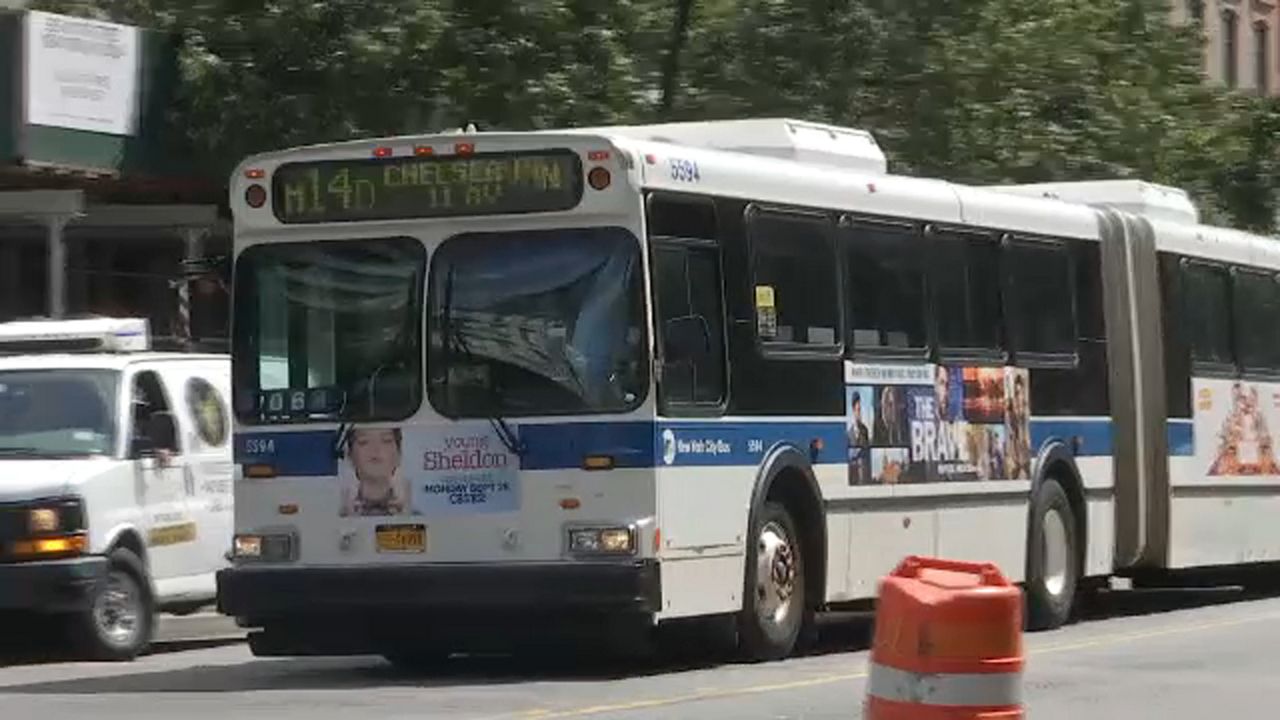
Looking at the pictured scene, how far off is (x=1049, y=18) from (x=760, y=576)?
1710 cm

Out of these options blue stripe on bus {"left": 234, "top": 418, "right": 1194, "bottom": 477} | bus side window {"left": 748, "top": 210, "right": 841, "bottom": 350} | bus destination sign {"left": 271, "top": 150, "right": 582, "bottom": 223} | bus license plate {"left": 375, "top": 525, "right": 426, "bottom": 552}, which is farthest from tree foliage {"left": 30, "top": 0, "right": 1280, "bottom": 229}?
bus license plate {"left": 375, "top": 525, "right": 426, "bottom": 552}

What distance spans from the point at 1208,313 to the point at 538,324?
9485 mm

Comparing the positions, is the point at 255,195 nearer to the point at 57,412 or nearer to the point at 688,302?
the point at 688,302

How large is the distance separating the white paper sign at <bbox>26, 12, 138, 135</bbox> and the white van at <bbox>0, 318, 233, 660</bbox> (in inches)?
279

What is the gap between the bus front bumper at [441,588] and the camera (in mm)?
14641

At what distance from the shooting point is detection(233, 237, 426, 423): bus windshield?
15188mm

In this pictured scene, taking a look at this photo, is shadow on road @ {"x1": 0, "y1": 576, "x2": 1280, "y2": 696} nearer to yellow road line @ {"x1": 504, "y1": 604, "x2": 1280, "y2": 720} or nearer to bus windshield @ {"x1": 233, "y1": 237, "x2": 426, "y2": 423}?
yellow road line @ {"x1": 504, "y1": 604, "x2": 1280, "y2": 720}

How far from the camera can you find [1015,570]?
19359 millimetres

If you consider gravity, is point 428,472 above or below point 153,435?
below

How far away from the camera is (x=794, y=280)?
16625 mm

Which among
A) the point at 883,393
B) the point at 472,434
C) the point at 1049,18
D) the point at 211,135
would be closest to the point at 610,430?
the point at 472,434

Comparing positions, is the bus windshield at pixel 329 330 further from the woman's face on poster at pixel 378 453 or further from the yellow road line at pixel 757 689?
the yellow road line at pixel 757 689

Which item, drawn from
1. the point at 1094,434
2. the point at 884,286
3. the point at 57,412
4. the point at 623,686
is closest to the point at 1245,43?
the point at 1094,434

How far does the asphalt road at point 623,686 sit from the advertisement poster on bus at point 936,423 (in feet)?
3.91
